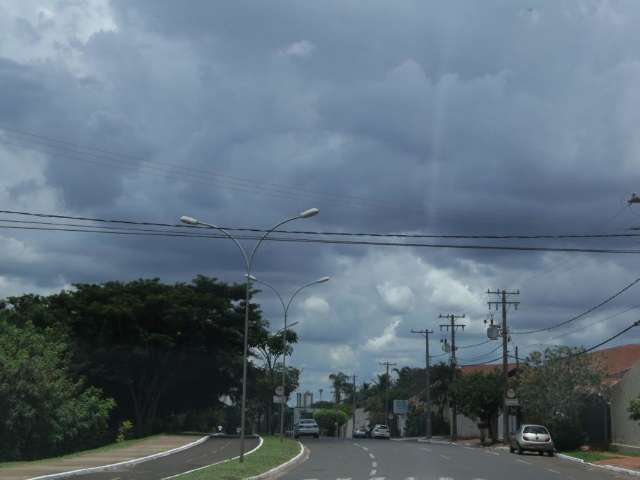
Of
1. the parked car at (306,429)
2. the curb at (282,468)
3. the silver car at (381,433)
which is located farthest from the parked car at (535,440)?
the silver car at (381,433)

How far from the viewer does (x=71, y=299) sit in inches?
2170

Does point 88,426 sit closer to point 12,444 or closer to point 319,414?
point 12,444

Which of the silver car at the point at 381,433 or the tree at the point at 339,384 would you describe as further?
the tree at the point at 339,384

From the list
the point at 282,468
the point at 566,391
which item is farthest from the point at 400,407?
the point at 282,468

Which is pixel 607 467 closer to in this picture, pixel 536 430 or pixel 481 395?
pixel 536 430

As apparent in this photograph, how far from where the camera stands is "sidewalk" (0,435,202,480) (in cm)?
2596

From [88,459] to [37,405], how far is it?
18.5 ft

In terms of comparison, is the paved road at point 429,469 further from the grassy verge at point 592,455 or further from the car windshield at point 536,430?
the car windshield at point 536,430

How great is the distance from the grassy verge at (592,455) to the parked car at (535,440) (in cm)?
110

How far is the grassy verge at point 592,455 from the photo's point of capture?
38.5m

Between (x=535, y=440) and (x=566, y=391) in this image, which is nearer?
(x=535, y=440)

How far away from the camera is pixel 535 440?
42.7m

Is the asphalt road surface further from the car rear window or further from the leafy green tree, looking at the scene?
the car rear window

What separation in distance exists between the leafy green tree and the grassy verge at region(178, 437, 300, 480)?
9.24m
